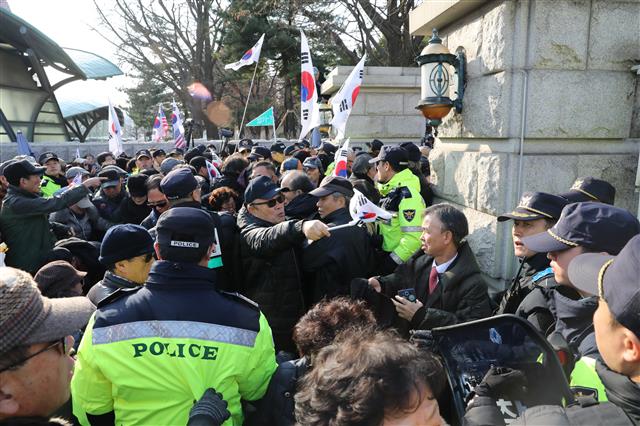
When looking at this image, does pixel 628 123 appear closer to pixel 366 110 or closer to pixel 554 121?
pixel 554 121

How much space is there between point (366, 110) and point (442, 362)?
7989mm

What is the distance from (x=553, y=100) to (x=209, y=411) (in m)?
3.03

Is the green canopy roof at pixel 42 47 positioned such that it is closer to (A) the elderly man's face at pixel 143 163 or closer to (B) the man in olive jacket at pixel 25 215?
(A) the elderly man's face at pixel 143 163

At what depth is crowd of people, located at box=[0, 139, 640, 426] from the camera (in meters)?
1.21

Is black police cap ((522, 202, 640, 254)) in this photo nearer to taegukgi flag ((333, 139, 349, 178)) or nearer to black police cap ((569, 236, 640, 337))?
black police cap ((569, 236, 640, 337))

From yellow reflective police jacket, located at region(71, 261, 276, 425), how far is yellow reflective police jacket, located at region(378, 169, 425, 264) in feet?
6.44

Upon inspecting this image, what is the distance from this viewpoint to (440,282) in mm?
2826

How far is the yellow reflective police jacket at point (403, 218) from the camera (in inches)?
142

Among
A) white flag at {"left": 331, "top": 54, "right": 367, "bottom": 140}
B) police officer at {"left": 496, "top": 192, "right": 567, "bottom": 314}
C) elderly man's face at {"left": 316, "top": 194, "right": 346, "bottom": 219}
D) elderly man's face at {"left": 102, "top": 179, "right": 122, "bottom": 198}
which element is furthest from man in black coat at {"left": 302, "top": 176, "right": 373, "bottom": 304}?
elderly man's face at {"left": 102, "top": 179, "right": 122, "bottom": 198}

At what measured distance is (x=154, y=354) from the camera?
1.71 meters

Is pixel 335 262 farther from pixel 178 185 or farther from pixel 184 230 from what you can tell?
pixel 178 185

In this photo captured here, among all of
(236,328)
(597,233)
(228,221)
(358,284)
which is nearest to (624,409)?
(597,233)

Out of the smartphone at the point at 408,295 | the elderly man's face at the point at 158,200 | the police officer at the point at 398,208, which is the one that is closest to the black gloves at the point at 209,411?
the smartphone at the point at 408,295

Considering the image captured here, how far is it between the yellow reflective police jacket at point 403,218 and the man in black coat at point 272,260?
0.95 meters
